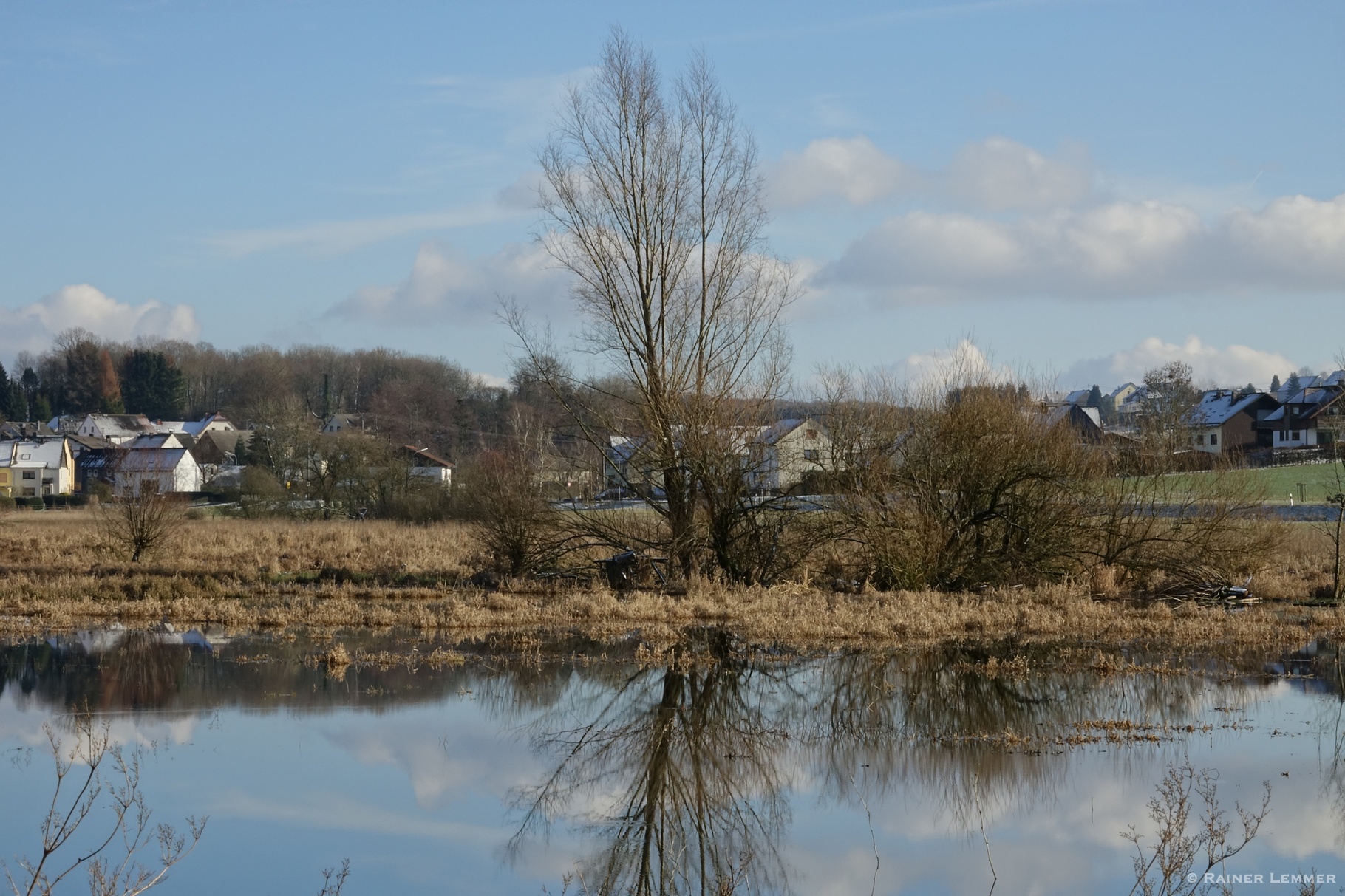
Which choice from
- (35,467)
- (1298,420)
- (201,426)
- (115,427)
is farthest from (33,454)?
(1298,420)

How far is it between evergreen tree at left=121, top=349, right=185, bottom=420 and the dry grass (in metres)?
97.2

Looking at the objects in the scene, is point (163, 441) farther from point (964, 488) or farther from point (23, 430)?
point (964, 488)

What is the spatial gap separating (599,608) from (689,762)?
853 centimetres

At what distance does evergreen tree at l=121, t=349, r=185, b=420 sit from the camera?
11550cm

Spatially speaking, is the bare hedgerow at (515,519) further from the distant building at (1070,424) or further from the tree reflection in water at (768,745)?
the distant building at (1070,424)

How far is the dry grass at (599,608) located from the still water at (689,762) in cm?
160

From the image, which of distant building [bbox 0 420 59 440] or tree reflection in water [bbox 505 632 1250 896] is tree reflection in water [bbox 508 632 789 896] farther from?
distant building [bbox 0 420 59 440]

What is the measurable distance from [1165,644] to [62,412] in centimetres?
12221

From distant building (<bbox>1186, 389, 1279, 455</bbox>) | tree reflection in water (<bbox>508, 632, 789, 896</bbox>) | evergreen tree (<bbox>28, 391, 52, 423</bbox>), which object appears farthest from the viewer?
evergreen tree (<bbox>28, 391, 52, 423</bbox>)

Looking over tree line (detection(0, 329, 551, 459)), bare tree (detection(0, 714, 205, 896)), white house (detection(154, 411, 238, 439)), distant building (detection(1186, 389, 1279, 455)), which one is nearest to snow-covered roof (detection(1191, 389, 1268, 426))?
distant building (detection(1186, 389, 1279, 455))

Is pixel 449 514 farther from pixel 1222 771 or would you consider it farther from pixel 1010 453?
pixel 1222 771

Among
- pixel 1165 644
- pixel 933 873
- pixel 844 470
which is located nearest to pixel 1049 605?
pixel 1165 644

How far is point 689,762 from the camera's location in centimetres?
1023

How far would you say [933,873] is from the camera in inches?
307
